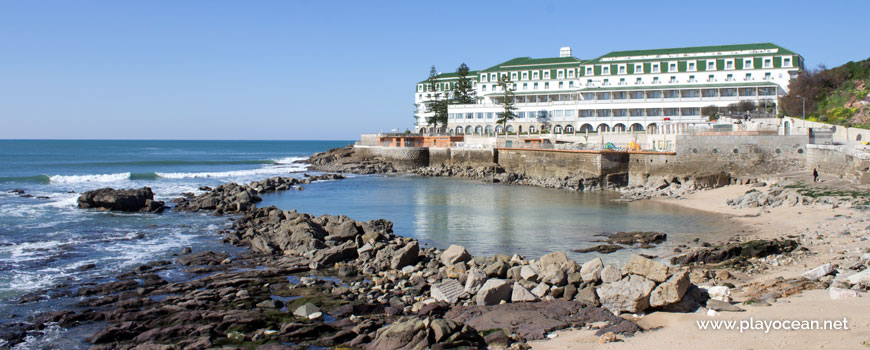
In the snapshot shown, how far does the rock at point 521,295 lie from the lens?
43.3 ft

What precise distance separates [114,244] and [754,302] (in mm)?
20302

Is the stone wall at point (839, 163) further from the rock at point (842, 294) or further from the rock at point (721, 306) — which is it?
the rock at point (721, 306)

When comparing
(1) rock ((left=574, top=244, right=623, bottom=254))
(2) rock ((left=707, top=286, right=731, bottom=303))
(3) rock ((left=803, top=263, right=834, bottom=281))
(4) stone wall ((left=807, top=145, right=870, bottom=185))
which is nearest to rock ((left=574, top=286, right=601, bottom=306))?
(2) rock ((left=707, top=286, right=731, bottom=303))

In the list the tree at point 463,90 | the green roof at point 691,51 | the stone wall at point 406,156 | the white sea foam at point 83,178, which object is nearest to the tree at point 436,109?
the tree at point 463,90

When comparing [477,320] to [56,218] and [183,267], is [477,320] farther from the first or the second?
[56,218]

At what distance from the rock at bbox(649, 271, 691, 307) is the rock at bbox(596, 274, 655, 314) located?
13cm

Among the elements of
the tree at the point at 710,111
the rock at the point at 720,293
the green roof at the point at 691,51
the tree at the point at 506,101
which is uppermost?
the green roof at the point at 691,51

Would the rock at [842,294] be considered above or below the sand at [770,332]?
above

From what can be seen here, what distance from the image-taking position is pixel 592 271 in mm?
13906

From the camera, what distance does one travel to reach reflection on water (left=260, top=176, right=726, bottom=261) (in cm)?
2175

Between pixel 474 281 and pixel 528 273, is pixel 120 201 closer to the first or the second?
pixel 474 281

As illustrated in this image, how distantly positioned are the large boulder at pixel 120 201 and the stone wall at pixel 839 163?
3364 centimetres

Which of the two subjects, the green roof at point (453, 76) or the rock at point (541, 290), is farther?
the green roof at point (453, 76)

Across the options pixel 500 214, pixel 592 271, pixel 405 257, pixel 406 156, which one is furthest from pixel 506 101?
pixel 592 271
